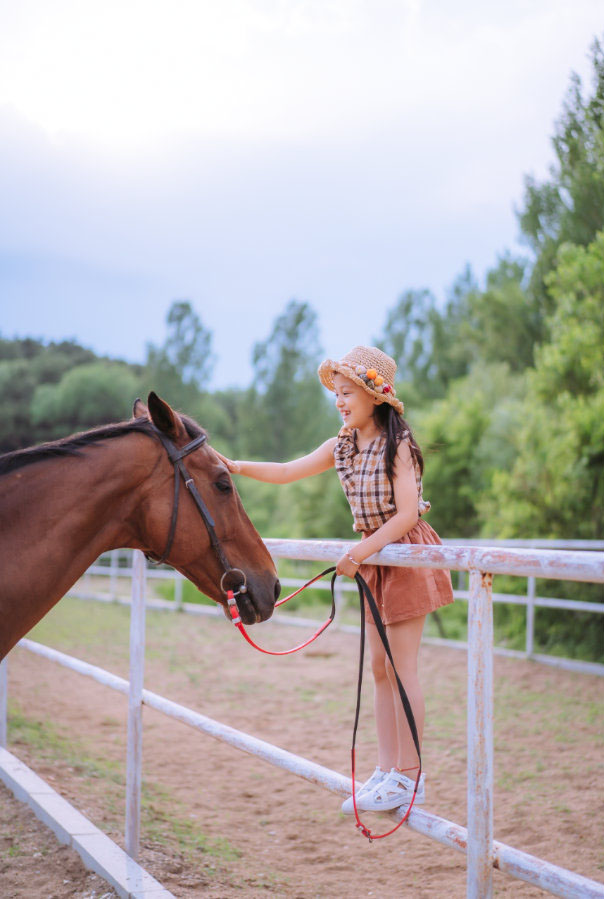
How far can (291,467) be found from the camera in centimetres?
265

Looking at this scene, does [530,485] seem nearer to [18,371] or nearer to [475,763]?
[475,763]

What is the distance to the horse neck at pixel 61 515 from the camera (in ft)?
6.50

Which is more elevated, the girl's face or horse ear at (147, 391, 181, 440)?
the girl's face

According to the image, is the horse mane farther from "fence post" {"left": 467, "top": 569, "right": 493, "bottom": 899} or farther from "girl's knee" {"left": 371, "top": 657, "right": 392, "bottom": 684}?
"fence post" {"left": 467, "top": 569, "right": 493, "bottom": 899}

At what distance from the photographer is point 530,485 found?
9047 millimetres

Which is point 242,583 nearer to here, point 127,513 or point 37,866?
point 127,513

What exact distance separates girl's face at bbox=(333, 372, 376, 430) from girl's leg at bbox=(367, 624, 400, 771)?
0.63m

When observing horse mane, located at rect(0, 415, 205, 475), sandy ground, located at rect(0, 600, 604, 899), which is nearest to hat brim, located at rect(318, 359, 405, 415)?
horse mane, located at rect(0, 415, 205, 475)

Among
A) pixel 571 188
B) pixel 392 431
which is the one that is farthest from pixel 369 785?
pixel 571 188

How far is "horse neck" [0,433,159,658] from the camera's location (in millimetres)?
1981

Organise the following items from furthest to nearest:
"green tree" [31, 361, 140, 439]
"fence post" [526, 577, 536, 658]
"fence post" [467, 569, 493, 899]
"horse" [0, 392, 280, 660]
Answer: "green tree" [31, 361, 140, 439] < "fence post" [526, 577, 536, 658] < "horse" [0, 392, 280, 660] < "fence post" [467, 569, 493, 899]

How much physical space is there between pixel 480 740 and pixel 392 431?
0.87 metres

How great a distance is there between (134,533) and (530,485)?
299 inches

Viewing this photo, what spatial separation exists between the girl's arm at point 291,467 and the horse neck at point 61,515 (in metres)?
0.48
